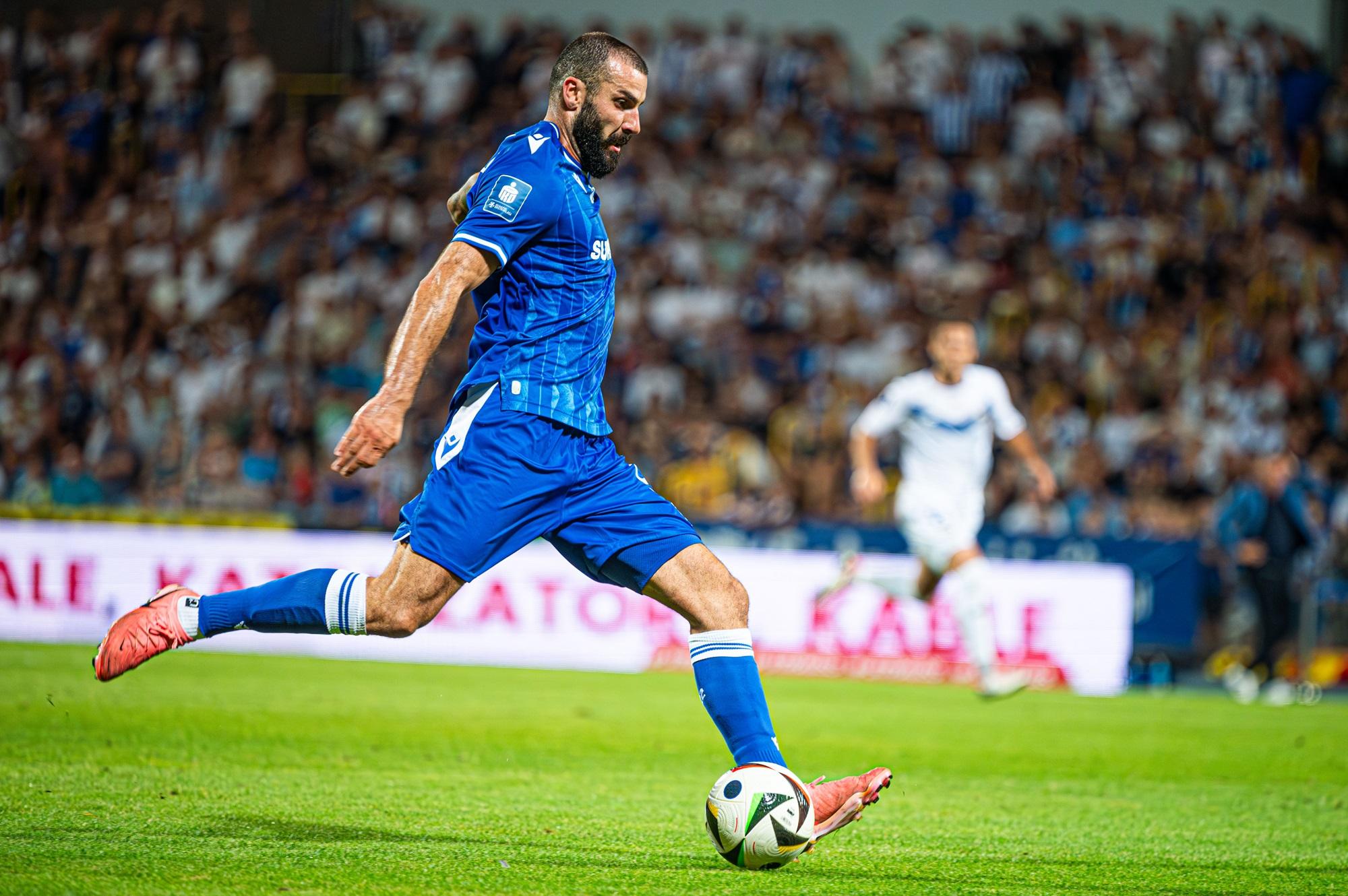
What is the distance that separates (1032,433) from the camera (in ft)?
55.4

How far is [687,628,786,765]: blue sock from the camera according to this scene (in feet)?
15.9

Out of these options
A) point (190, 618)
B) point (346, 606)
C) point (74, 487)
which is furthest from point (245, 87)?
point (346, 606)

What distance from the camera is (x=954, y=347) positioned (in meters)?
11.2

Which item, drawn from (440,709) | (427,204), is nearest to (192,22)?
(427,204)

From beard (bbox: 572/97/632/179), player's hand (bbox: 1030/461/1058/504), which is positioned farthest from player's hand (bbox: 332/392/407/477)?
player's hand (bbox: 1030/461/1058/504)

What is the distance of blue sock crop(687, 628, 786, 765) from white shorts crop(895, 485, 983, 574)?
21.7ft

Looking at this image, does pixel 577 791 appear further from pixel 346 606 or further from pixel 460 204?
pixel 460 204

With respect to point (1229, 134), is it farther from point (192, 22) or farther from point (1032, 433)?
Result: point (192, 22)

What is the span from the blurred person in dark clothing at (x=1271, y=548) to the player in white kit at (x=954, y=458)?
421 centimetres

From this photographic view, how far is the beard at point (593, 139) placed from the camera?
494 centimetres

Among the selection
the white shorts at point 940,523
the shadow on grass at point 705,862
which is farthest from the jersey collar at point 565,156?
the white shorts at point 940,523

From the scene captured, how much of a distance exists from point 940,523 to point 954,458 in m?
0.53

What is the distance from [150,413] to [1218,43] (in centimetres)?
1424

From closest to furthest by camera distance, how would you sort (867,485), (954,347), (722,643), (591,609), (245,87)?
(722,643) < (867,485) < (954,347) < (591,609) < (245,87)
